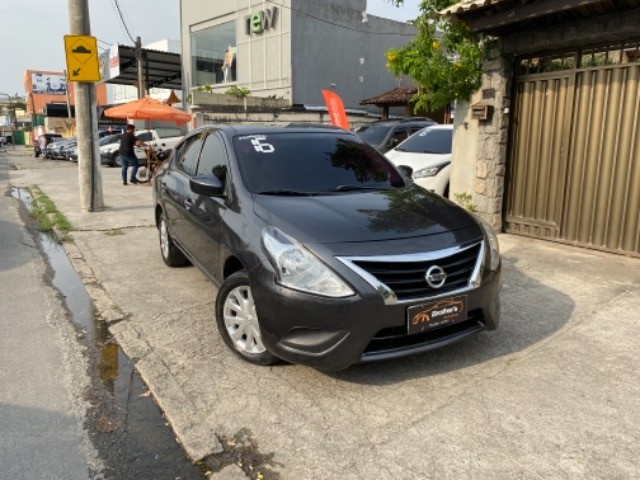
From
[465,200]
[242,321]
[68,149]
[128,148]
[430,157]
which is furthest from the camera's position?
[68,149]

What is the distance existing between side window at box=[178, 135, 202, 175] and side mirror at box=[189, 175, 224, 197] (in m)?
1.00

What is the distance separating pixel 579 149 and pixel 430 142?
11.1ft

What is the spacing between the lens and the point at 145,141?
70.3ft

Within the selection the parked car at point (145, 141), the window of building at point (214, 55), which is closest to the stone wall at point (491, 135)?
the parked car at point (145, 141)

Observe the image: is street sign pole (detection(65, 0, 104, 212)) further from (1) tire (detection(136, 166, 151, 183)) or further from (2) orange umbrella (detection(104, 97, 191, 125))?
(2) orange umbrella (detection(104, 97, 191, 125))

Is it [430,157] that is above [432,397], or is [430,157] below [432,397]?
above

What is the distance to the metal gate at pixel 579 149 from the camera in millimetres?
6141

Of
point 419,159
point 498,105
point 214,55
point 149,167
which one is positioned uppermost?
point 214,55

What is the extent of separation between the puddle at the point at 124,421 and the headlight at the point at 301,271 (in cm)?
111

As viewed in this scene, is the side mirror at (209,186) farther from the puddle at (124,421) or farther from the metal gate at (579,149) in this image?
the metal gate at (579,149)

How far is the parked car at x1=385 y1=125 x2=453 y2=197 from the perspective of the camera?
8.89 m

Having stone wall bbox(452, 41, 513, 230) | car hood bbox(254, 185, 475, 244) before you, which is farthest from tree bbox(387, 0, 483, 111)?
car hood bbox(254, 185, 475, 244)

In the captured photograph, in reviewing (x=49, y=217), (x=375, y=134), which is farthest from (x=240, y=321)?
(x=375, y=134)

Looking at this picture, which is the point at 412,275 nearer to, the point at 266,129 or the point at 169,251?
the point at 266,129
